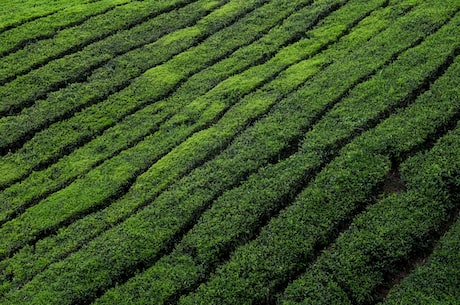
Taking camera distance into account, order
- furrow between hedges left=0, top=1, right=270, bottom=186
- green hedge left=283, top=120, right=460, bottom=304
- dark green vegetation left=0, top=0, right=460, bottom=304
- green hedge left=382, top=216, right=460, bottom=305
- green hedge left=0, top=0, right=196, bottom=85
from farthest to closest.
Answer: green hedge left=0, top=0, right=196, bottom=85 → furrow between hedges left=0, top=1, right=270, bottom=186 → dark green vegetation left=0, top=0, right=460, bottom=304 → green hedge left=283, top=120, right=460, bottom=304 → green hedge left=382, top=216, right=460, bottom=305

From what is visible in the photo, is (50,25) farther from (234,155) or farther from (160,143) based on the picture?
(234,155)

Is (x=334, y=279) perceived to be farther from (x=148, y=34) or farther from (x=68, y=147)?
(x=148, y=34)

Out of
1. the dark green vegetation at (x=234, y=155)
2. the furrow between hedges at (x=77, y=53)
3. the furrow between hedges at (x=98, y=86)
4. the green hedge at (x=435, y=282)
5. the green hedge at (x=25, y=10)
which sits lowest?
the green hedge at (x=435, y=282)

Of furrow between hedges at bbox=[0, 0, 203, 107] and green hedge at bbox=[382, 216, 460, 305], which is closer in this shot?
green hedge at bbox=[382, 216, 460, 305]

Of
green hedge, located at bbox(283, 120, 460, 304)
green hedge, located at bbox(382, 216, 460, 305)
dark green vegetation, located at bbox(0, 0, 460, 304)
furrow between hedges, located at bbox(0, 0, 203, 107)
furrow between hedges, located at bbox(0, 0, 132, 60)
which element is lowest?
green hedge, located at bbox(382, 216, 460, 305)

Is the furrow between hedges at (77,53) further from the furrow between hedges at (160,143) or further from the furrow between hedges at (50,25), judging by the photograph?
the furrow between hedges at (160,143)

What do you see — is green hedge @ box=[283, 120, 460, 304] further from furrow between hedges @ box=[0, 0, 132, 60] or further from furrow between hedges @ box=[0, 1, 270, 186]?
furrow between hedges @ box=[0, 0, 132, 60]

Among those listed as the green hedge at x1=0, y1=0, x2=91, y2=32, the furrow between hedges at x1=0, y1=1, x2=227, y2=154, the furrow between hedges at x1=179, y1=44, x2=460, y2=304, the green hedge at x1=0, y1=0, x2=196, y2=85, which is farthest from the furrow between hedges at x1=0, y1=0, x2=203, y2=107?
the furrow between hedges at x1=179, y1=44, x2=460, y2=304

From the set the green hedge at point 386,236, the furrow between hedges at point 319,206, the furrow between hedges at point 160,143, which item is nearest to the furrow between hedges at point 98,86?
the furrow between hedges at point 160,143

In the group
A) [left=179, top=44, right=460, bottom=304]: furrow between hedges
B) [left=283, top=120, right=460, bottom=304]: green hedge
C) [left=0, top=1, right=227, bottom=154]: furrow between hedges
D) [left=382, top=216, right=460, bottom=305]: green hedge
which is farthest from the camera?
[left=0, top=1, right=227, bottom=154]: furrow between hedges
